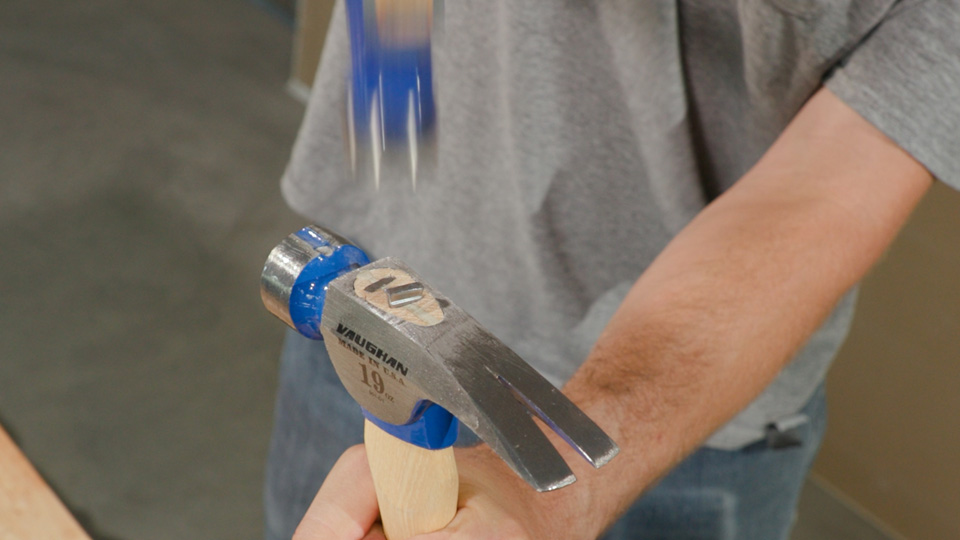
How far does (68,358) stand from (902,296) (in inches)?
75.1

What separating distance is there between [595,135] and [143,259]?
79.4 inches

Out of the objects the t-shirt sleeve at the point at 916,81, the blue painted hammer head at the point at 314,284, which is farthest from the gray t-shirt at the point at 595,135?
the blue painted hammer head at the point at 314,284

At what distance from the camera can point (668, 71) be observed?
93cm

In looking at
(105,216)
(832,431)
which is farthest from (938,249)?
(105,216)

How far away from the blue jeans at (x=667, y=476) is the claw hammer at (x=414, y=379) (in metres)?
0.48

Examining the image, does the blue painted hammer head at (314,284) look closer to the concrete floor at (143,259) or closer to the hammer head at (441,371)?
the hammer head at (441,371)

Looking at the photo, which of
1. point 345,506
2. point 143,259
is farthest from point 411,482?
point 143,259

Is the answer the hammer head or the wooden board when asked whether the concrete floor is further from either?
the hammer head

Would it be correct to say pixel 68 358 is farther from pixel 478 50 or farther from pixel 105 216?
pixel 478 50

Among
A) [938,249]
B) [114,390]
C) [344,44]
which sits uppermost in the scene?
[344,44]

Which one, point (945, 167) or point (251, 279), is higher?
point (945, 167)

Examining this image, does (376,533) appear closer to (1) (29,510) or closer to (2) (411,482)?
(2) (411,482)

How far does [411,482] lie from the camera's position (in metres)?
0.59

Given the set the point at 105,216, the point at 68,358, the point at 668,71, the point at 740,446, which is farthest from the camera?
the point at 105,216
